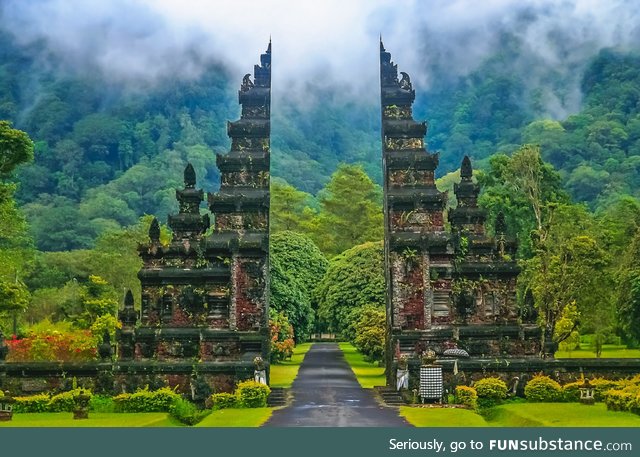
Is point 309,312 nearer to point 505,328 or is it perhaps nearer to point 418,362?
point 505,328

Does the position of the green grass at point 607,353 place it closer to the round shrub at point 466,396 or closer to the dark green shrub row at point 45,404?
the round shrub at point 466,396

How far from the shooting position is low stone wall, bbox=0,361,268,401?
1224 inches

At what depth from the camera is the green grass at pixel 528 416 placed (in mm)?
22127

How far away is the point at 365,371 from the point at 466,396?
1809cm

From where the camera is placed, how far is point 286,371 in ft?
154

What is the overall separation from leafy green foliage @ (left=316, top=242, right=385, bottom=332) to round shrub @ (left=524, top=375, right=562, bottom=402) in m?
25.6

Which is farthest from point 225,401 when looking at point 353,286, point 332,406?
point 353,286

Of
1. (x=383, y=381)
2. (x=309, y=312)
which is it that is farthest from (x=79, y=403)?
(x=309, y=312)

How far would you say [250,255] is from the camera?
1503 inches

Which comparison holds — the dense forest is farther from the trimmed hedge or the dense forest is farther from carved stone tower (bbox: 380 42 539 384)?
the trimmed hedge

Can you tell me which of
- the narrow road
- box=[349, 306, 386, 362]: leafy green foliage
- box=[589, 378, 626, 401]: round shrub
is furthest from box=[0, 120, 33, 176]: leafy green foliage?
box=[589, 378, 626, 401]: round shrub

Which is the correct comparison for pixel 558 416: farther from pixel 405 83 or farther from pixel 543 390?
pixel 405 83

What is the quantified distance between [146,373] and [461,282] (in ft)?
60.7

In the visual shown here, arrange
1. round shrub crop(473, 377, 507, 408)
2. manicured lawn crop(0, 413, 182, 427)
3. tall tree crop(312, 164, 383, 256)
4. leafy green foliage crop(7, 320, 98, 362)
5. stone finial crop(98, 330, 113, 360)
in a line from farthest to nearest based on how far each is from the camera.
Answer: tall tree crop(312, 164, 383, 256) < leafy green foliage crop(7, 320, 98, 362) < stone finial crop(98, 330, 113, 360) < round shrub crop(473, 377, 507, 408) < manicured lawn crop(0, 413, 182, 427)
